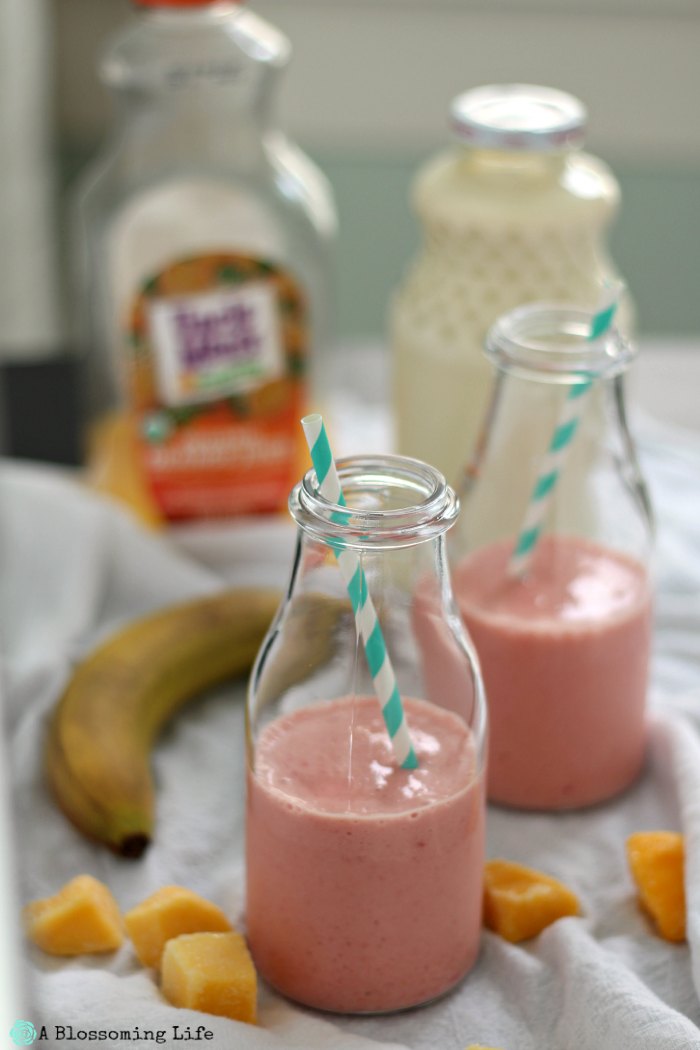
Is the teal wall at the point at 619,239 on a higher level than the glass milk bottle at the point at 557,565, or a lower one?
lower

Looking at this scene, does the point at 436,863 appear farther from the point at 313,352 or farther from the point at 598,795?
the point at 313,352

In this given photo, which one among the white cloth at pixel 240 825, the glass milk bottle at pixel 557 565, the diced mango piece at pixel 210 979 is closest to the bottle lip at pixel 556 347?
the glass milk bottle at pixel 557 565

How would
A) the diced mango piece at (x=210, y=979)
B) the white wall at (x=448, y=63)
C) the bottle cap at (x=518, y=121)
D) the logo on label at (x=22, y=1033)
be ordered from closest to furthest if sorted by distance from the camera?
the logo on label at (x=22, y=1033) → the diced mango piece at (x=210, y=979) → the bottle cap at (x=518, y=121) → the white wall at (x=448, y=63)

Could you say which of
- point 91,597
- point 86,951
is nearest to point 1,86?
point 91,597

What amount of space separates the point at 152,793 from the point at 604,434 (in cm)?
32

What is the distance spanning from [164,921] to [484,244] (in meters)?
0.51

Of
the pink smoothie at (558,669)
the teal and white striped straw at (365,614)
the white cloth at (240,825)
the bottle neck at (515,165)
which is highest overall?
the bottle neck at (515,165)

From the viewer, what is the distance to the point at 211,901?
0.76 m

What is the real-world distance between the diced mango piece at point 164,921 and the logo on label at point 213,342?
0.49 m

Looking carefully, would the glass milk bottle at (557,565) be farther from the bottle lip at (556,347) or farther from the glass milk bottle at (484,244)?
the glass milk bottle at (484,244)

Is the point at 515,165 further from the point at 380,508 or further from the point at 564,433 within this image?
the point at 380,508

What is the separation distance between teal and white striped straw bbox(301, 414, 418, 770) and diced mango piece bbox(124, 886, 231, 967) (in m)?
0.13

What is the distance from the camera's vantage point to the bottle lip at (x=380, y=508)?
63 centimetres

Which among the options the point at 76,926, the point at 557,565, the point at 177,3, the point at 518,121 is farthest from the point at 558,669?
the point at 177,3
